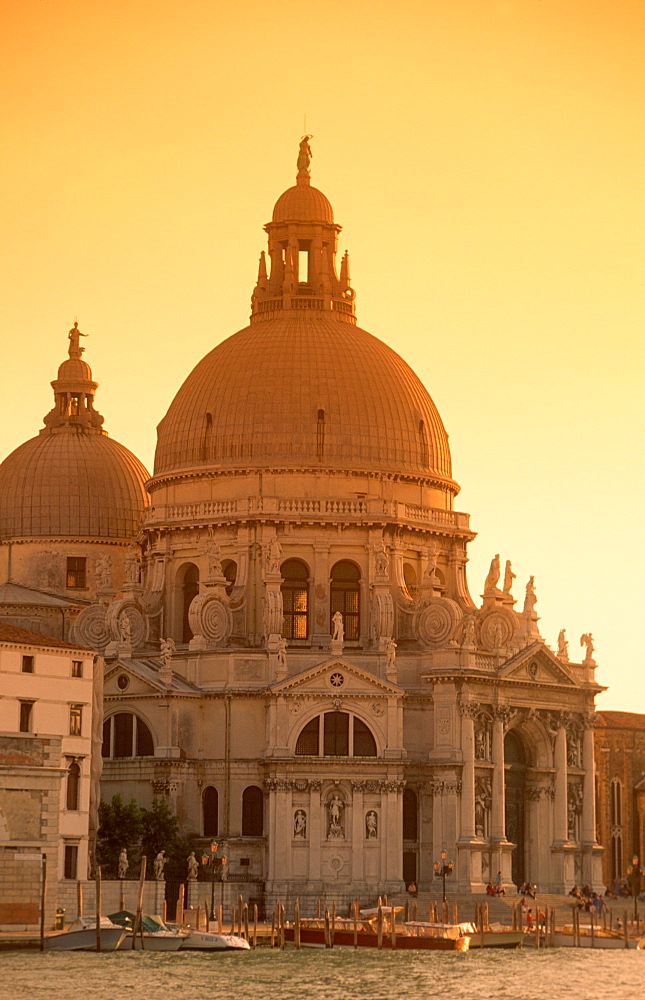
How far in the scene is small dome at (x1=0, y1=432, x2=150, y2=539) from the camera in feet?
367

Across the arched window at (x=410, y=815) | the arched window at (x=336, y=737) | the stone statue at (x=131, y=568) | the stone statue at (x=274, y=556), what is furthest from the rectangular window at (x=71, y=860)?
the stone statue at (x=131, y=568)

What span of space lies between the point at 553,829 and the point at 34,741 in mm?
27817

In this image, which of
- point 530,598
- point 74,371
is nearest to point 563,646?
point 530,598

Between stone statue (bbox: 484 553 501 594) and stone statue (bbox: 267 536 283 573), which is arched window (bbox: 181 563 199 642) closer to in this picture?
stone statue (bbox: 267 536 283 573)

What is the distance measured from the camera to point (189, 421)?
10438 centimetres

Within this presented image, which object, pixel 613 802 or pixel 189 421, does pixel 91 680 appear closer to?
pixel 189 421

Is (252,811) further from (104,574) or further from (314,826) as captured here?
(104,574)

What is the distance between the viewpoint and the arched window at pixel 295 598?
100938mm

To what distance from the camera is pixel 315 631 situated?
10056 centimetres

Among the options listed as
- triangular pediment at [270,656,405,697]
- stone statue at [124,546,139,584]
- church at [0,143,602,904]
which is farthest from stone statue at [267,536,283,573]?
stone statue at [124,546,139,584]

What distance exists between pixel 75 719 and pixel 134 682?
36.7 feet

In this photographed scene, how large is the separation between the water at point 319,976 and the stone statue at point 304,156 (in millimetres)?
Answer: 38339

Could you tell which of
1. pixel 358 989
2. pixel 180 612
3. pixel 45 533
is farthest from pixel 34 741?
pixel 45 533

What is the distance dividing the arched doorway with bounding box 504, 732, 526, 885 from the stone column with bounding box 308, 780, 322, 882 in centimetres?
906
